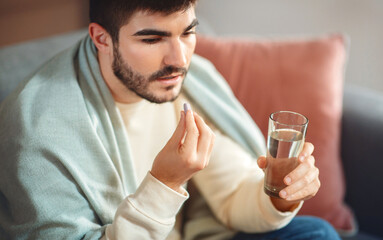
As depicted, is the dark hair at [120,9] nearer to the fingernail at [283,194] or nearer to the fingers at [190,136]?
the fingers at [190,136]

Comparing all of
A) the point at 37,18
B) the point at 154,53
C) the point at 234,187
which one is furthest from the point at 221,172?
the point at 37,18

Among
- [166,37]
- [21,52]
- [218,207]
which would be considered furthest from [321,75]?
[21,52]

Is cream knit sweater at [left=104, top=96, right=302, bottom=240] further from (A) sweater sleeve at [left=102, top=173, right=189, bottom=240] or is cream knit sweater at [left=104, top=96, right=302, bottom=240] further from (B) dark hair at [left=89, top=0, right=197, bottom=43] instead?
(B) dark hair at [left=89, top=0, right=197, bottom=43]

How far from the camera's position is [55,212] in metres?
1.01

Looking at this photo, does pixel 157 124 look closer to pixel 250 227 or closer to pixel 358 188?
pixel 250 227

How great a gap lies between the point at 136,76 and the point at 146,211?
0.32m

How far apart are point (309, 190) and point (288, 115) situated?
17 cm

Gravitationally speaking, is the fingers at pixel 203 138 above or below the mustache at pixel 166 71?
below

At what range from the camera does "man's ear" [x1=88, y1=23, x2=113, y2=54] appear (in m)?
1.10

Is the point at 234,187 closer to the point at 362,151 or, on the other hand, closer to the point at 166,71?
the point at 166,71

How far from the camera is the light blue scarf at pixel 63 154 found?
39.8 inches

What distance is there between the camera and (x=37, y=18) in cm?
223

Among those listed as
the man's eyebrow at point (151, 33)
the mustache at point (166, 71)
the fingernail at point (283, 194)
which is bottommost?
the fingernail at point (283, 194)

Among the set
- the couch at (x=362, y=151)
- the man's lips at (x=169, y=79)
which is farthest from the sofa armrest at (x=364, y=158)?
the man's lips at (x=169, y=79)
